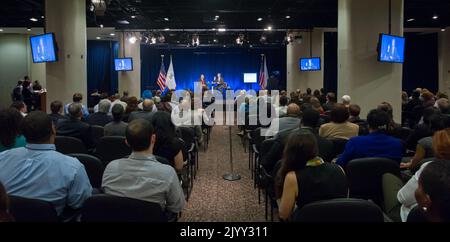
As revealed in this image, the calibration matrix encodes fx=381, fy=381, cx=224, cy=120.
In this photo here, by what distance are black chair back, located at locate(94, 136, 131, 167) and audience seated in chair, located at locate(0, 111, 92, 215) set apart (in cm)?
173

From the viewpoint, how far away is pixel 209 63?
24891 millimetres

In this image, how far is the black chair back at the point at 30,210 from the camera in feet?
6.50

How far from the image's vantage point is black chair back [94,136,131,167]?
4094 millimetres

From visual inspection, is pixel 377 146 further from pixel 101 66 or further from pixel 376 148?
pixel 101 66

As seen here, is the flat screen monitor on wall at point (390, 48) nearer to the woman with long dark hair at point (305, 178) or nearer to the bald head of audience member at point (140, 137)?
the woman with long dark hair at point (305, 178)

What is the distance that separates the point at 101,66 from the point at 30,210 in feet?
63.0

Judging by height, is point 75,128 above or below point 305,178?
above

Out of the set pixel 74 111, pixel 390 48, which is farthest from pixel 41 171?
pixel 390 48

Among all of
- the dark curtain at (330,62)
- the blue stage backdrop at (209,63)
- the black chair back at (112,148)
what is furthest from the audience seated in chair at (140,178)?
the blue stage backdrop at (209,63)

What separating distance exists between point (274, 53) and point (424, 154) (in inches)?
821

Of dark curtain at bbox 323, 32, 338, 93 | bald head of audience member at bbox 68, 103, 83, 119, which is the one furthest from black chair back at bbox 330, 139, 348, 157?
dark curtain at bbox 323, 32, 338, 93

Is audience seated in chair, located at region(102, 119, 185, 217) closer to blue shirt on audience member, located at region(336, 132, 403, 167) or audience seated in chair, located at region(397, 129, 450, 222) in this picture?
audience seated in chair, located at region(397, 129, 450, 222)

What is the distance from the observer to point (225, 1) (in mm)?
11172

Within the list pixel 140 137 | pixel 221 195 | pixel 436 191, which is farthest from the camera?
pixel 221 195
